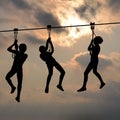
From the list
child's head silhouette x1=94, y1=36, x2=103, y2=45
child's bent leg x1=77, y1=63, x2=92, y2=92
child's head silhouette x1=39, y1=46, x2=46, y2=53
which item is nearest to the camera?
child's head silhouette x1=94, y1=36, x2=103, y2=45

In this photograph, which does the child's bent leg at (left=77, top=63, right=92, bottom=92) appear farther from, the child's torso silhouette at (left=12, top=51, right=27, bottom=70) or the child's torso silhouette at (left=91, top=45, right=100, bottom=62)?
the child's torso silhouette at (left=12, top=51, right=27, bottom=70)

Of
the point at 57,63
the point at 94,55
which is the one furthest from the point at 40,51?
the point at 94,55

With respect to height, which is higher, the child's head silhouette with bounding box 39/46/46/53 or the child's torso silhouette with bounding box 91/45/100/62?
the child's head silhouette with bounding box 39/46/46/53

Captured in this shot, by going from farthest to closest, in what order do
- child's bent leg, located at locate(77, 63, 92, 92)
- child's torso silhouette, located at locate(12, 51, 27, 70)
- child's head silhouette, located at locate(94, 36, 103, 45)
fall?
child's torso silhouette, located at locate(12, 51, 27, 70), child's bent leg, located at locate(77, 63, 92, 92), child's head silhouette, located at locate(94, 36, 103, 45)

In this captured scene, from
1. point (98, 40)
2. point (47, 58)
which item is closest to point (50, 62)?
point (47, 58)

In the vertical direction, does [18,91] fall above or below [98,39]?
below

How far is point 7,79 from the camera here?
2995 centimetres

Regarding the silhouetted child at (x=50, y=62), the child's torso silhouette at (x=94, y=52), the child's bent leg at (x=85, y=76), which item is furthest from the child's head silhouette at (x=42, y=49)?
the child's torso silhouette at (x=94, y=52)

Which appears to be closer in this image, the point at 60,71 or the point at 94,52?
the point at 94,52

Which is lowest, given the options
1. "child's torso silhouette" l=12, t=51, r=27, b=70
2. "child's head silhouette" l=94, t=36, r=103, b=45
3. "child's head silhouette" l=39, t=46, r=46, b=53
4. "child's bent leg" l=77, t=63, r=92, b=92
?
"child's bent leg" l=77, t=63, r=92, b=92

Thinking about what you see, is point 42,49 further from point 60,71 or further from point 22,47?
point 60,71

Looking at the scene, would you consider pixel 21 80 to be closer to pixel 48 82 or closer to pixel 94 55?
pixel 48 82

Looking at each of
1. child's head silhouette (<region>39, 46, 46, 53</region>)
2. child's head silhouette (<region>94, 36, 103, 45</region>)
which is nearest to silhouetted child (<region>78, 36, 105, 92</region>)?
child's head silhouette (<region>94, 36, 103, 45</region>)

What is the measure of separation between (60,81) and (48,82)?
32.6 inches
